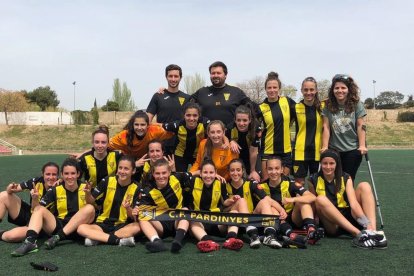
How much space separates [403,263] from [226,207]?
5.91ft

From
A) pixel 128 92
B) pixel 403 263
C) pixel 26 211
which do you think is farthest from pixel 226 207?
pixel 128 92

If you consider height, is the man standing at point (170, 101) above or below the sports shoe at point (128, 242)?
above

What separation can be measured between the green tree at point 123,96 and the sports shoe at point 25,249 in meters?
59.2

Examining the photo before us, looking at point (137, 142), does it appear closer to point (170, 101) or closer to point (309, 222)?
point (170, 101)

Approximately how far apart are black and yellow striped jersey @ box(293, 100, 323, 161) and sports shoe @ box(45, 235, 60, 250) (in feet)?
9.46

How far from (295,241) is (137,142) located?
2.25 m

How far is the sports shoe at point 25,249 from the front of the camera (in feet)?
12.9

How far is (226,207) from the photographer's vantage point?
463 cm

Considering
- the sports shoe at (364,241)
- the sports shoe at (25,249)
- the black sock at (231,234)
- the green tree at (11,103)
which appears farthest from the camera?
the green tree at (11,103)

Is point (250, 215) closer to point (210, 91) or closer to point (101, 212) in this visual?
point (101, 212)

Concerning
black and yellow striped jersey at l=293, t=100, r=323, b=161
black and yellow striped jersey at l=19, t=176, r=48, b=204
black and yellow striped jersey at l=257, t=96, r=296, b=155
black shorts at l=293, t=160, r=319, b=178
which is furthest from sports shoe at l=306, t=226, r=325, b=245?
black and yellow striped jersey at l=19, t=176, r=48, b=204

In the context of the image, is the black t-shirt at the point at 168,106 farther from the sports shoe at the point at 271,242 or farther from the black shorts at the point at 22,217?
the sports shoe at the point at 271,242

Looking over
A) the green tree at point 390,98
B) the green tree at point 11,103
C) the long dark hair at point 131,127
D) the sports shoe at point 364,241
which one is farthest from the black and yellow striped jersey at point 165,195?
the green tree at point 390,98

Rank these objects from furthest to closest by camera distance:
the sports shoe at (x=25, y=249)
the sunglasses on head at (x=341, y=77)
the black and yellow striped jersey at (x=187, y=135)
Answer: the black and yellow striped jersey at (x=187, y=135) < the sunglasses on head at (x=341, y=77) < the sports shoe at (x=25, y=249)
